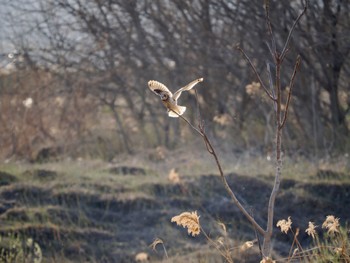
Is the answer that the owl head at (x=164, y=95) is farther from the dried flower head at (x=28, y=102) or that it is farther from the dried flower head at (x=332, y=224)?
the dried flower head at (x=28, y=102)

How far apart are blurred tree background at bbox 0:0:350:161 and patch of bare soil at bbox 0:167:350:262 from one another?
227cm

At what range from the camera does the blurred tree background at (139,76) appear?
405 inches

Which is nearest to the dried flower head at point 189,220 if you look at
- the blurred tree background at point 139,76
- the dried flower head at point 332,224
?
the dried flower head at point 332,224

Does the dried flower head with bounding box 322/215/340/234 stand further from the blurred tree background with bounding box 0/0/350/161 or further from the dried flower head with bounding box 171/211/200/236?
the blurred tree background with bounding box 0/0/350/161

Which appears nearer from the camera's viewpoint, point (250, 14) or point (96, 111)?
point (250, 14)

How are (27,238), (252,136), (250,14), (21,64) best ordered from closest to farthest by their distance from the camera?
(27,238), (250,14), (252,136), (21,64)

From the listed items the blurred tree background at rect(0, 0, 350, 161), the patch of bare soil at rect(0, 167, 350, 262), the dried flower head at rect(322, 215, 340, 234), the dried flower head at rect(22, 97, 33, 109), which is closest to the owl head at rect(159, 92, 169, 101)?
the dried flower head at rect(322, 215, 340, 234)

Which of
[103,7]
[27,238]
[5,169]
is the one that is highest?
[103,7]

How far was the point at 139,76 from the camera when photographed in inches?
480

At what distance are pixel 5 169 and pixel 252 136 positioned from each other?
12.5 feet

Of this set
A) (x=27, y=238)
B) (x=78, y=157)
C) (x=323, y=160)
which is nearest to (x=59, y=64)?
(x=78, y=157)

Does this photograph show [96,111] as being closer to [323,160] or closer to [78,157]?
[78,157]

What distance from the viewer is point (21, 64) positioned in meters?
12.1

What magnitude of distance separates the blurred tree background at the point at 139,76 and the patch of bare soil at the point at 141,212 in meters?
2.27
